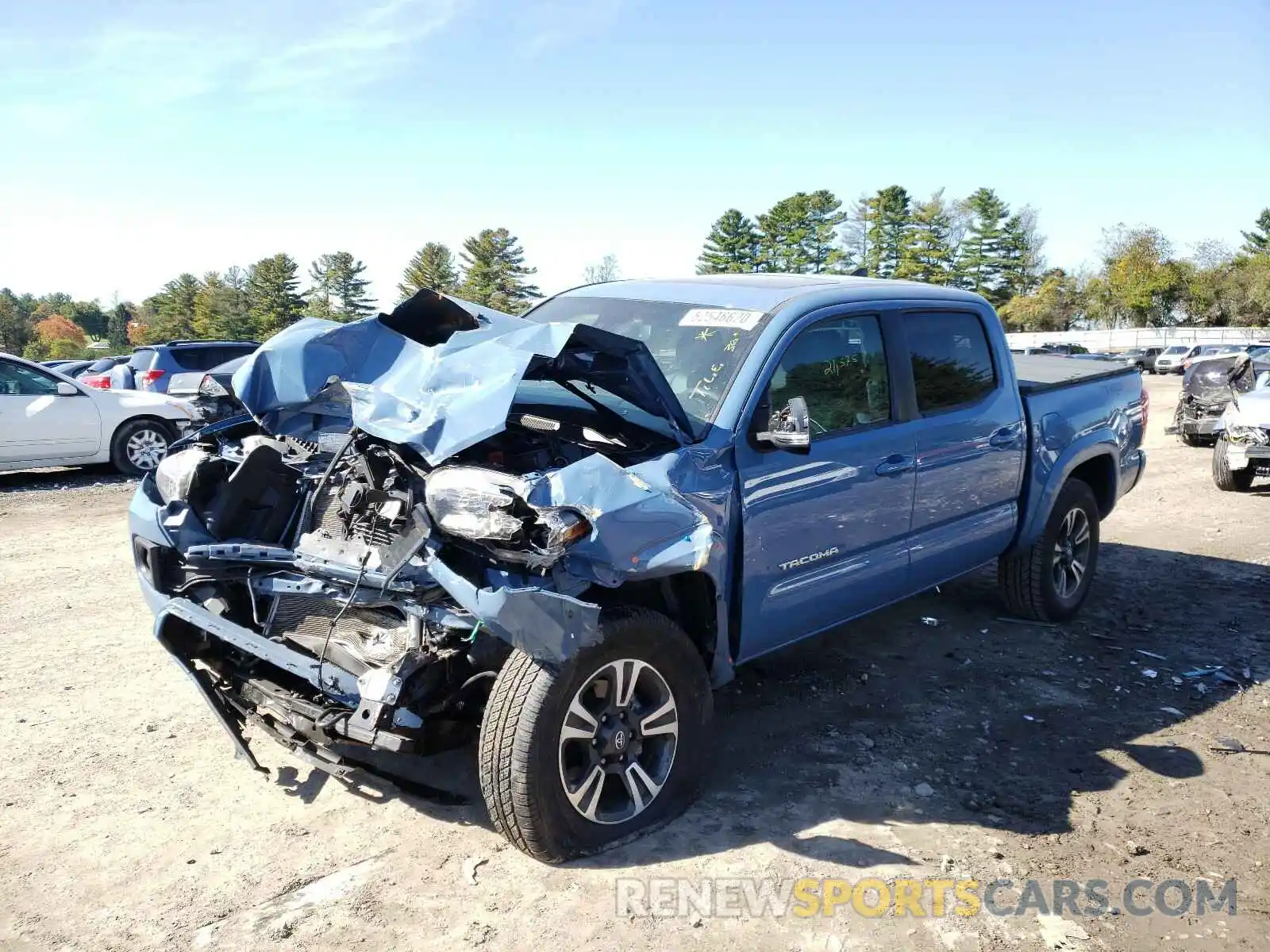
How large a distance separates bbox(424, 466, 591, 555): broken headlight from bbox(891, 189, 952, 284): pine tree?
86674 millimetres

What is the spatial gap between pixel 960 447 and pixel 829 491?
1.12 metres

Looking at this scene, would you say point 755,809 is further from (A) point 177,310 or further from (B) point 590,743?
(A) point 177,310

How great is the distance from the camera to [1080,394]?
572cm

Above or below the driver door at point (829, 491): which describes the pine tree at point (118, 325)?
above

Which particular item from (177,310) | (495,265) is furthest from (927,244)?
(177,310)

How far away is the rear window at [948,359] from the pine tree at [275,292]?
82170 mm

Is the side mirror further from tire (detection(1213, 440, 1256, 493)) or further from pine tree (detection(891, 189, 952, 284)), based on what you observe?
pine tree (detection(891, 189, 952, 284))

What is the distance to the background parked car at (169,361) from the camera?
607 inches

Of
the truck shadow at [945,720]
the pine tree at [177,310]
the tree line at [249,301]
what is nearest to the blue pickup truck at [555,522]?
the truck shadow at [945,720]

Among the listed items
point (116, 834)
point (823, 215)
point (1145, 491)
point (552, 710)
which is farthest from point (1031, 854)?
point (823, 215)

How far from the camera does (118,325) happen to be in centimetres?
9381

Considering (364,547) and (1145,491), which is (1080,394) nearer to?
(364,547)

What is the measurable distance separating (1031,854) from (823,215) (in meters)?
80.7

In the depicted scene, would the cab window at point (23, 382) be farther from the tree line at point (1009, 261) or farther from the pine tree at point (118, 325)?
the pine tree at point (118, 325)
